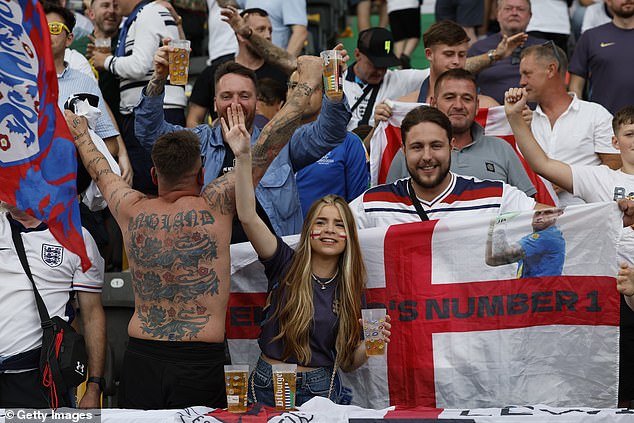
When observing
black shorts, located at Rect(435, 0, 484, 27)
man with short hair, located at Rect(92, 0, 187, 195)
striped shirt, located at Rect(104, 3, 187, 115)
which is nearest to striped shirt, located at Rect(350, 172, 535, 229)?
man with short hair, located at Rect(92, 0, 187, 195)

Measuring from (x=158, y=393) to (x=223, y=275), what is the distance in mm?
666

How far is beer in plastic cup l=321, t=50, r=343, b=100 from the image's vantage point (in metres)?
5.57

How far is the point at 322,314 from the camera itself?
5.51 metres

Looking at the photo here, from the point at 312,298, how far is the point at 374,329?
0.51 meters

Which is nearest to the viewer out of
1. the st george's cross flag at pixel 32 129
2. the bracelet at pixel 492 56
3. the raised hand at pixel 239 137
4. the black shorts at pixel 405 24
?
the st george's cross flag at pixel 32 129

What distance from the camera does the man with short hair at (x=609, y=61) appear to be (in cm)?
864

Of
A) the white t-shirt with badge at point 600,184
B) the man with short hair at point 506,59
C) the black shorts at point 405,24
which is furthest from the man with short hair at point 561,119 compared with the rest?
the black shorts at point 405,24

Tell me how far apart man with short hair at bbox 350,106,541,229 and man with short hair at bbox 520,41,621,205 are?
131cm

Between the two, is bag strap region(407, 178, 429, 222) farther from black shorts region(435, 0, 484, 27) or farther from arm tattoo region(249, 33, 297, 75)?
black shorts region(435, 0, 484, 27)

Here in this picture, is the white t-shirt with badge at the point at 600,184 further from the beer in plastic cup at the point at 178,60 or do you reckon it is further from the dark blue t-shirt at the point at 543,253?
the beer in plastic cup at the point at 178,60

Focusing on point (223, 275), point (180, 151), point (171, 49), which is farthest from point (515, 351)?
point (171, 49)

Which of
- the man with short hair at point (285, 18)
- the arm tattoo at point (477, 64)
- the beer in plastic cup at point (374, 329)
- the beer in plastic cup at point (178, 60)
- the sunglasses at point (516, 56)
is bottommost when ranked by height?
the beer in plastic cup at point (374, 329)

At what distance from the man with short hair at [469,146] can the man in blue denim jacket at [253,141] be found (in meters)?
0.74

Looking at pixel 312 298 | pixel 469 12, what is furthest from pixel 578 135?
pixel 469 12
